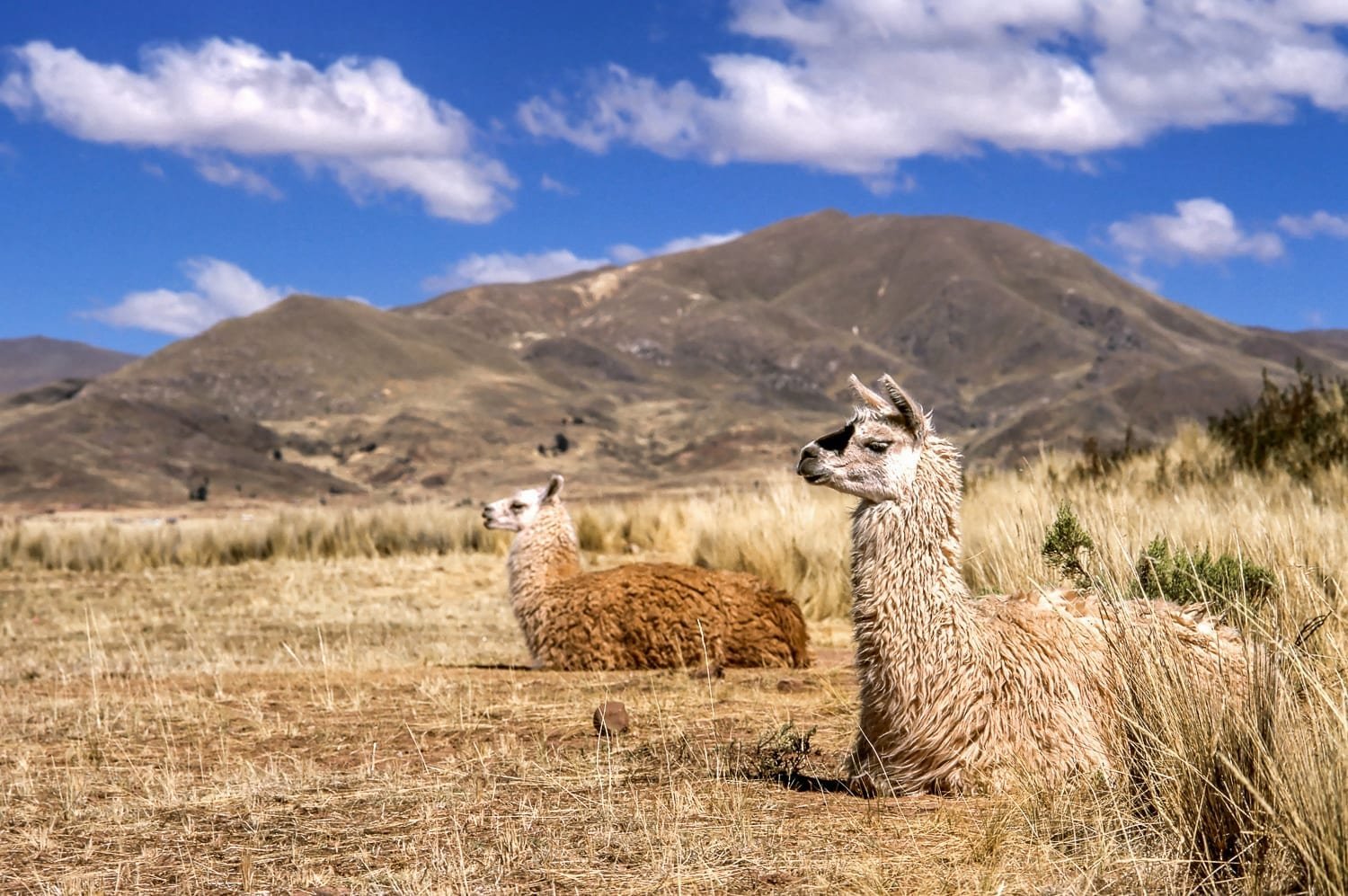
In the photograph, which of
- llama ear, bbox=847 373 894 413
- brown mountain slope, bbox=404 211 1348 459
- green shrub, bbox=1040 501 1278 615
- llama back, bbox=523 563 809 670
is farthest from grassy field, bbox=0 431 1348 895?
brown mountain slope, bbox=404 211 1348 459

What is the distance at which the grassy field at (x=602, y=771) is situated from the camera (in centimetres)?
443

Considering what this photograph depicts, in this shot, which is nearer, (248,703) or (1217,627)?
(1217,627)

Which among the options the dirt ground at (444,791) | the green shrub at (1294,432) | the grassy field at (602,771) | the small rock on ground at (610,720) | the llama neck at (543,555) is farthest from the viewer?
the green shrub at (1294,432)

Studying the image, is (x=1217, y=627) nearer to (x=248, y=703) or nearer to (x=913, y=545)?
(x=913, y=545)

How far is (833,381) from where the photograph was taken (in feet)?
490

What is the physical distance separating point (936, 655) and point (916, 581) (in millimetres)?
311

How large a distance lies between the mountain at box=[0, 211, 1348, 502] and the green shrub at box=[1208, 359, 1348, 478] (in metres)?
12.7

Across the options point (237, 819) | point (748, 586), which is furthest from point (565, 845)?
point (748, 586)

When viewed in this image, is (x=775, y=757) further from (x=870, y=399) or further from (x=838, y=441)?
(x=870, y=399)

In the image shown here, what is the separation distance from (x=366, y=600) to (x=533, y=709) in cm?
935

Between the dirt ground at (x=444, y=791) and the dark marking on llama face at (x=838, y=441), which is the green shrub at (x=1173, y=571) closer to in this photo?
the dirt ground at (x=444, y=791)

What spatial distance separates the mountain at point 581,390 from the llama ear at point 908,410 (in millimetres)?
25286

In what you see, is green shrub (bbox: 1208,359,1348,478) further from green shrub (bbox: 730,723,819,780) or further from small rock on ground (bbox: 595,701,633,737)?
green shrub (bbox: 730,723,819,780)

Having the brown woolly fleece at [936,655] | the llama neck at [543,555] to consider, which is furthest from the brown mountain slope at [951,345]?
the brown woolly fleece at [936,655]
